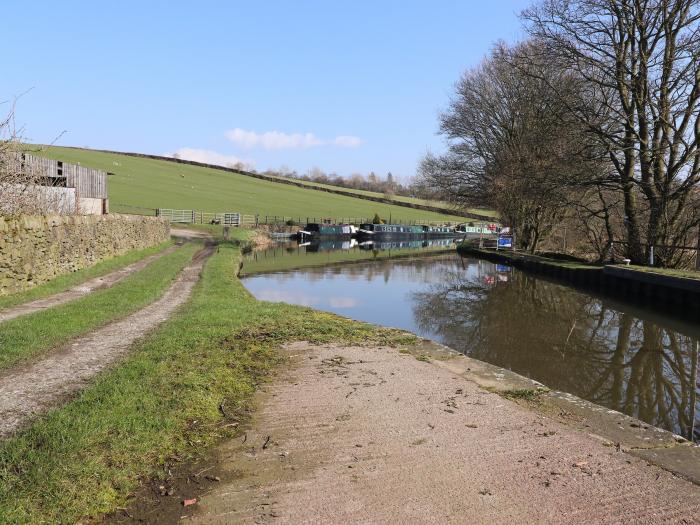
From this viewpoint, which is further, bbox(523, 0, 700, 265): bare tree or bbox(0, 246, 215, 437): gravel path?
bbox(523, 0, 700, 265): bare tree

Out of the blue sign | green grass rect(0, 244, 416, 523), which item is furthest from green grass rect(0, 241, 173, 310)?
the blue sign

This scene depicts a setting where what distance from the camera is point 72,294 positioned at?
11977 mm

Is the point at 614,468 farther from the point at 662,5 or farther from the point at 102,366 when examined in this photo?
the point at 662,5

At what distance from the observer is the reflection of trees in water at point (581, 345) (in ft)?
24.8

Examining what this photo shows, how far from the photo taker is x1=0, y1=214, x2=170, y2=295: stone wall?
36.4ft

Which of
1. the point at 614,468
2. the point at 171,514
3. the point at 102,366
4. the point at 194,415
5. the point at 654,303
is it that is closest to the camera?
the point at 171,514

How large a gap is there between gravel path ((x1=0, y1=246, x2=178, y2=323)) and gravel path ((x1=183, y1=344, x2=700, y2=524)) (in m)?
6.28

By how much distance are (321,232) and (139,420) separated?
4980 cm

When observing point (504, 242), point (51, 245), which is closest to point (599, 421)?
point (51, 245)

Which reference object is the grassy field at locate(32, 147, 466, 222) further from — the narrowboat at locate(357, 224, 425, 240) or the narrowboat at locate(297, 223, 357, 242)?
the narrowboat at locate(357, 224, 425, 240)

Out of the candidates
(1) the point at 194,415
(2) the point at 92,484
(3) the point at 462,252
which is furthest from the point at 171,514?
(3) the point at 462,252

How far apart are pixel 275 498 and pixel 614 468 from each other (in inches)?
97.3

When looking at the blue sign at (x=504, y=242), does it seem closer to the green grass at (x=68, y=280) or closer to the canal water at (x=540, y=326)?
the canal water at (x=540, y=326)

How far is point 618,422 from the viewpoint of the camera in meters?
5.12
